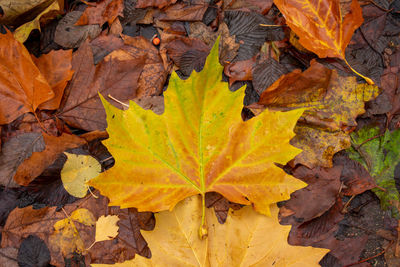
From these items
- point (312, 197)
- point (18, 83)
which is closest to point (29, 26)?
point (18, 83)

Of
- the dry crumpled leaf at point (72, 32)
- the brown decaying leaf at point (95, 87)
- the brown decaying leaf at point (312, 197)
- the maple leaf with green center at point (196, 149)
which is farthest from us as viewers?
the dry crumpled leaf at point (72, 32)

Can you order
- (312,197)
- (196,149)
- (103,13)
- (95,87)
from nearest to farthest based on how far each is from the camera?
(196,149) < (312,197) < (95,87) < (103,13)

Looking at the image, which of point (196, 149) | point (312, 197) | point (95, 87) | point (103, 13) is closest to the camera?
point (196, 149)

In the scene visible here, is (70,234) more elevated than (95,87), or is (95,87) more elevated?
(95,87)

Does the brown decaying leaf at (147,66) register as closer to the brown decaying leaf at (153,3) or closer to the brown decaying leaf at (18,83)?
the brown decaying leaf at (153,3)

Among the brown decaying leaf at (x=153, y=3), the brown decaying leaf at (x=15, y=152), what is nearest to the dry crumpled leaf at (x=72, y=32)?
the brown decaying leaf at (x=153, y=3)

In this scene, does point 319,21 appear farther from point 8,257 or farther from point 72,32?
point 8,257

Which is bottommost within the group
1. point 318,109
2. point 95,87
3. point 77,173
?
point 77,173

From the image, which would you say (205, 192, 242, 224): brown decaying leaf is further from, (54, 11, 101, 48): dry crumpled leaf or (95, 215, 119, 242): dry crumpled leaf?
(54, 11, 101, 48): dry crumpled leaf
